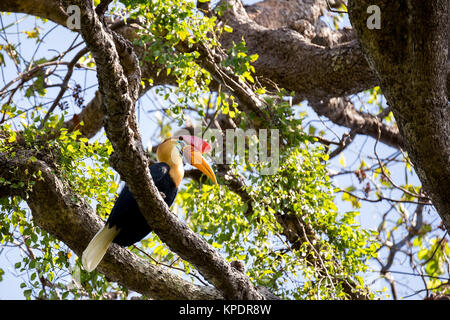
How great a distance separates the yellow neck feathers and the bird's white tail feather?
0.64 metres

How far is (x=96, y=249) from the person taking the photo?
9.02 feet

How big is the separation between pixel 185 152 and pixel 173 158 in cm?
17

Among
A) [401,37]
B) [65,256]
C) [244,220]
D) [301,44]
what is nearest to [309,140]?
[244,220]

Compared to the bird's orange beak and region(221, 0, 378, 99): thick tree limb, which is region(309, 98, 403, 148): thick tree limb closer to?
Answer: region(221, 0, 378, 99): thick tree limb

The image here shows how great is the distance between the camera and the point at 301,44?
4461 millimetres

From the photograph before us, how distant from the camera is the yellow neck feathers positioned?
3361 millimetres

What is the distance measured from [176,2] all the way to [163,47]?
0.92ft

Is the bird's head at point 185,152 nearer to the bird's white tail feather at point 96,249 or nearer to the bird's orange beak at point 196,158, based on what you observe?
the bird's orange beak at point 196,158

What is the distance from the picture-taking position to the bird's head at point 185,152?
348cm

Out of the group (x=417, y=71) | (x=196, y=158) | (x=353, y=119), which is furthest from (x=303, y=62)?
(x=417, y=71)

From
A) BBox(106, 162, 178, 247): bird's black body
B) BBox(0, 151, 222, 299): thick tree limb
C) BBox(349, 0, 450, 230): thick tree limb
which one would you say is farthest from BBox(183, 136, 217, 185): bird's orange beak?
BBox(349, 0, 450, 230): thick tree limb

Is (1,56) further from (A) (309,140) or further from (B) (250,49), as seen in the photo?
(A) (309,140)

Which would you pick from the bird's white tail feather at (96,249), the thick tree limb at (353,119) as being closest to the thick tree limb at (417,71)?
the bird's white tail feather at (96,249)

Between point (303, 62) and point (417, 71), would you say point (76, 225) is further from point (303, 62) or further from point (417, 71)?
point (303, 62)
